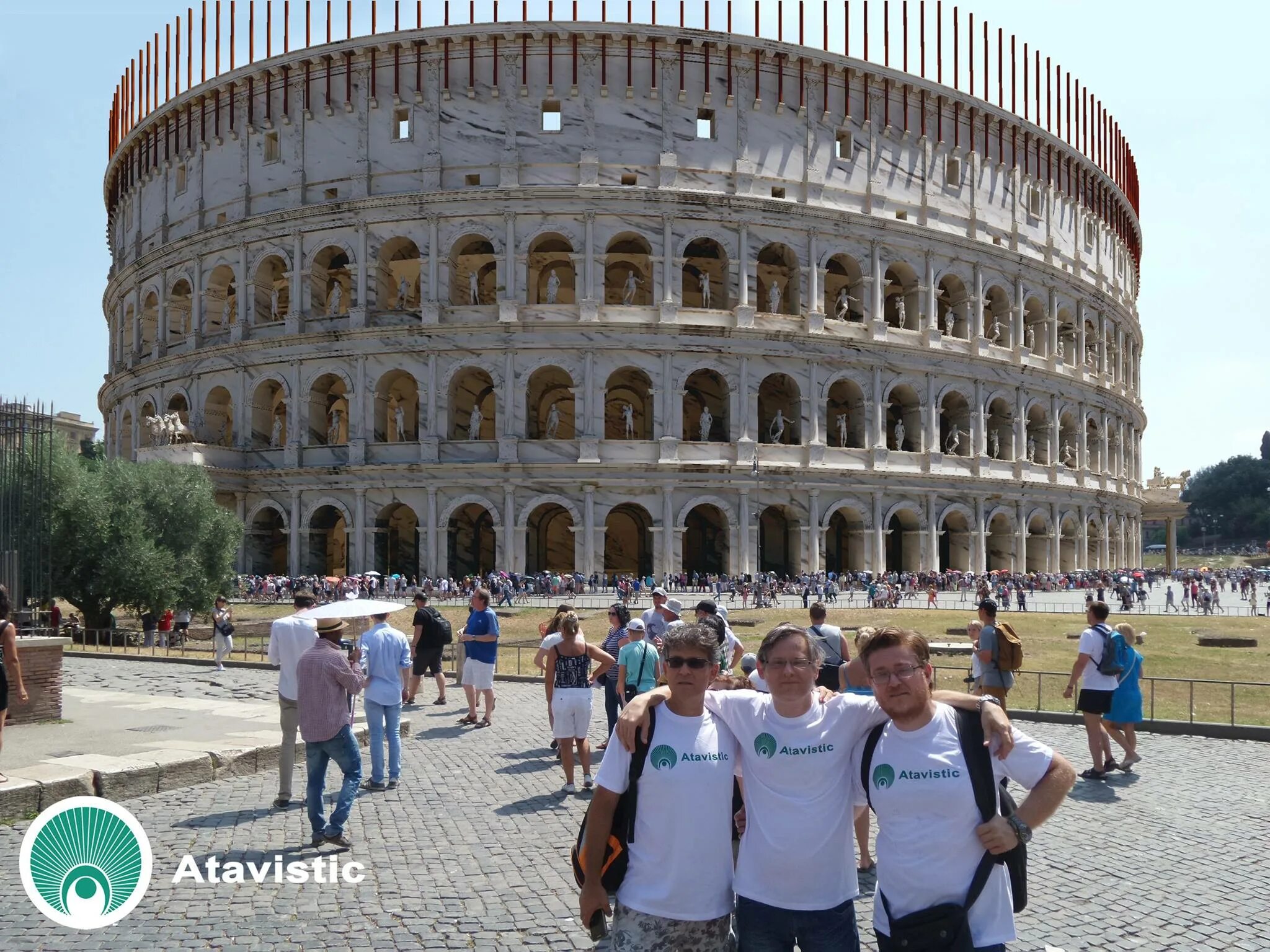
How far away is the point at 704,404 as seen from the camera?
138 ft

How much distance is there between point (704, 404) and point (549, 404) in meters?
6.69

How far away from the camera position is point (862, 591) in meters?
37.2

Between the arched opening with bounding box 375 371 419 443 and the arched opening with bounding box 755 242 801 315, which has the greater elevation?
the arched opening with bounding box 755 242 801 315

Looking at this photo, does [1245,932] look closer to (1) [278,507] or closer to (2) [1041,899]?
(2) [1041,899]

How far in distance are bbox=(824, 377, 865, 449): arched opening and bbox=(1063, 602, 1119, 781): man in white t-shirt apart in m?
30.1

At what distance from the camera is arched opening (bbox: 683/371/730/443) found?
134 feet

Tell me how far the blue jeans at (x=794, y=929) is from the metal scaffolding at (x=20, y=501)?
12645 millimetres

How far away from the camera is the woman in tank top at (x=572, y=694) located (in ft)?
28.8

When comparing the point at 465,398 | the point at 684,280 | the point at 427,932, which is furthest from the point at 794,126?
the point at 427,932

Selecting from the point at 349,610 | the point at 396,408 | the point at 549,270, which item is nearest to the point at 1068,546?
the point at 549,270

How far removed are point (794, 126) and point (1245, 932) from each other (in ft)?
122

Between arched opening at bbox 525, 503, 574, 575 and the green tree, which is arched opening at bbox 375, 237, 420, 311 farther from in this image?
the green tree

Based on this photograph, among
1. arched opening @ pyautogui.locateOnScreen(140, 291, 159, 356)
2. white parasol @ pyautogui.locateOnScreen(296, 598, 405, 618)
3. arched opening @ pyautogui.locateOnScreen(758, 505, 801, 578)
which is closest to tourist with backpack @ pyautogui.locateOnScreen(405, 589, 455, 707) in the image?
white parasol @ pyautogui.locateOnScreen(296, 598, 405, 618)

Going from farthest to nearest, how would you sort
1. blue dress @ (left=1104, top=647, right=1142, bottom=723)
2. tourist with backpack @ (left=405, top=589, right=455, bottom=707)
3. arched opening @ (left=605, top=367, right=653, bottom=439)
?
arched opening @ (left=605, top=367, right=653, bottom=439) < tourist with backpack @ (left=405, top=589, right=455, bottom=707) < blue dress @ (left=1104, top=647, right=1142, bottom=723)
